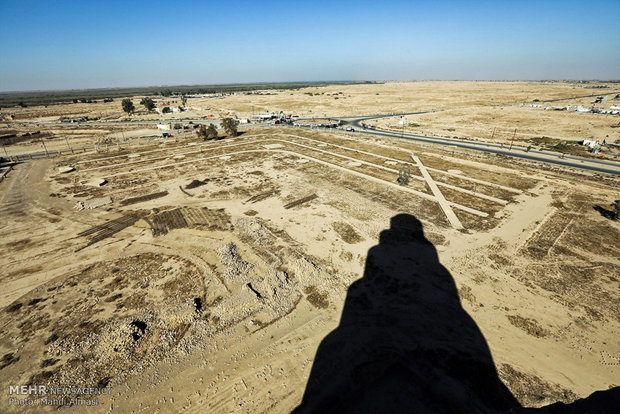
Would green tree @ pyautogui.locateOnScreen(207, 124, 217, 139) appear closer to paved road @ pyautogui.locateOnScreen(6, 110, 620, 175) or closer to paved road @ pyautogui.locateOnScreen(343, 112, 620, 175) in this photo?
paved road @ pyautogui.locateOnScreen(6, 110, 620, 175)

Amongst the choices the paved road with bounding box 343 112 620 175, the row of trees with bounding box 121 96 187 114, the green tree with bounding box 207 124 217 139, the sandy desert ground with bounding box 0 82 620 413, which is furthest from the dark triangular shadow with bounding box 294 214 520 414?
the row of trees with bounding box 121 96 187 114

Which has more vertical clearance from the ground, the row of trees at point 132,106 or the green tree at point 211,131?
the row of trees at point 132,106

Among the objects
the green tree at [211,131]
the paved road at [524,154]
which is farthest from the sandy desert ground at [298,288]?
the green tree at [211,131]

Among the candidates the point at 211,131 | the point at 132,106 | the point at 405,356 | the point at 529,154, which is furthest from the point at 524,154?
the point at 132,106

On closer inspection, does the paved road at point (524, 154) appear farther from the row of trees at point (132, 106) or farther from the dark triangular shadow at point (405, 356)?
the row of trees at point (132, 106)

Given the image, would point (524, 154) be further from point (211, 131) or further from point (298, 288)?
point (211, 131)

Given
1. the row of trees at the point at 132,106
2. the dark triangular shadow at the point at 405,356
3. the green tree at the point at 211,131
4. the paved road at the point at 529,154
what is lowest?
the paved road at the point at 529,154

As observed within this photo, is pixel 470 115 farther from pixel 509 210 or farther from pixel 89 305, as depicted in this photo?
pixel 89 305
